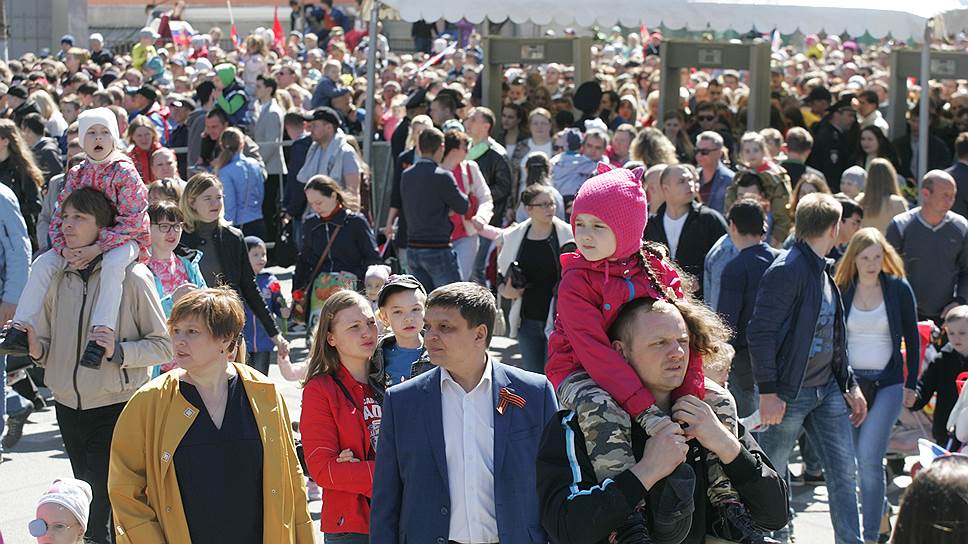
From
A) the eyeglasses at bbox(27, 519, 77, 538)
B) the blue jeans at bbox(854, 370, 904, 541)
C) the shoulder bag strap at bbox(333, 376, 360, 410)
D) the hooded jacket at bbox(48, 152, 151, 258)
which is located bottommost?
the blue jeans at bbox(854, 370, 904, 541)

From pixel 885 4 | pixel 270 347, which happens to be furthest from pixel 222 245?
pixel 885 4

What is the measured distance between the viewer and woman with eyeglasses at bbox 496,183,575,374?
31.4 ft

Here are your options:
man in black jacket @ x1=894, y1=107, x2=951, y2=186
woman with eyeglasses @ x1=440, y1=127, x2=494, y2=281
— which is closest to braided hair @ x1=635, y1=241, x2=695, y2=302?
woman with eyeglasses @ x1=440, y1=127, x2=494, y2=281

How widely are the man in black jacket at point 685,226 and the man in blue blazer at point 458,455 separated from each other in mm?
4745

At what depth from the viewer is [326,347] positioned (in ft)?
18.9

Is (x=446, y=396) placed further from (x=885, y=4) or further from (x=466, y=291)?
(x=885, y=4)

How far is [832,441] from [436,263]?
4.63 metres

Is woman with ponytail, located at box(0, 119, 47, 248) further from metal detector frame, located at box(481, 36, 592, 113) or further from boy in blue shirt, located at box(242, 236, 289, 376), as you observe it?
metal detector frame, located at box(481, 36, 592, 113)

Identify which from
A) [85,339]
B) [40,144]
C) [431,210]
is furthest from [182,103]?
[85,339]

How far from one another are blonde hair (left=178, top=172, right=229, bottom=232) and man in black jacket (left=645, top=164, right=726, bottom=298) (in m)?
2.73

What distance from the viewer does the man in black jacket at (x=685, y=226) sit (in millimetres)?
9359

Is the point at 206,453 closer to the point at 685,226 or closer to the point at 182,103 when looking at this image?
the point at 685,226

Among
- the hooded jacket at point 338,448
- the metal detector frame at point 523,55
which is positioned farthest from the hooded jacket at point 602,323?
the metal detector frame at point 523,55

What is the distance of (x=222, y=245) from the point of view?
8586 millimetres
